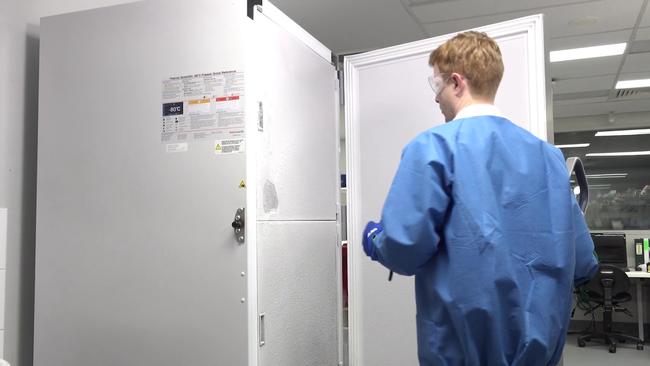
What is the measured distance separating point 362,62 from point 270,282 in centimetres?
88

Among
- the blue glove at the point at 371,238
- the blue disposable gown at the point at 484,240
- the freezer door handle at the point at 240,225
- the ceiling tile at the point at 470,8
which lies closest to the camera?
the blue disposable gown at the point at 484,240

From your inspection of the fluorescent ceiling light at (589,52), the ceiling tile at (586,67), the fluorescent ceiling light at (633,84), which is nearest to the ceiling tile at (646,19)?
the fluorescent ceiling light at (589,52)

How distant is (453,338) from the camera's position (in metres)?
→ 1.09

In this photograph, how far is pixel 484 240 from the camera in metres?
1.04

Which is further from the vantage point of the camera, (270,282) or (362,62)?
(362,62)

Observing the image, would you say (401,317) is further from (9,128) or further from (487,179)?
(9,128)

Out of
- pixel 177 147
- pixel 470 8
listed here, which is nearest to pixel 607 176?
pixel 470 8

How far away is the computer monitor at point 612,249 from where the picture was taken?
5.27 metres

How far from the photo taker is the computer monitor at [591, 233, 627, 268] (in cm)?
527

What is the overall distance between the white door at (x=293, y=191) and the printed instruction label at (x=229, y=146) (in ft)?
0.13

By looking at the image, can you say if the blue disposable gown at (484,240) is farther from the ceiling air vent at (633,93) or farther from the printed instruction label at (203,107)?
the ceiling air vent at (633,93)

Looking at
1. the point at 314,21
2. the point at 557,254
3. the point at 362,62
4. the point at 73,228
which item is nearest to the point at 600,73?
the point at 314,21

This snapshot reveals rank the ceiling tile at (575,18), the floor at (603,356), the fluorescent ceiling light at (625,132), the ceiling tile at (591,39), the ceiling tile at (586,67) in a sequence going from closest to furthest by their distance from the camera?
the ceiling tile at (575,18), the ceiling tile at (591,39), the floor at (603,356), the ceiling tile at (586,67), the fluorescent ceiling light at (625,132)

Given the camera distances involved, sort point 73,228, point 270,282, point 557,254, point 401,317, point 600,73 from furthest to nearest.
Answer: point 600,73 → point 401,317 → point 73,228 → point 270,282 → point 557,254
